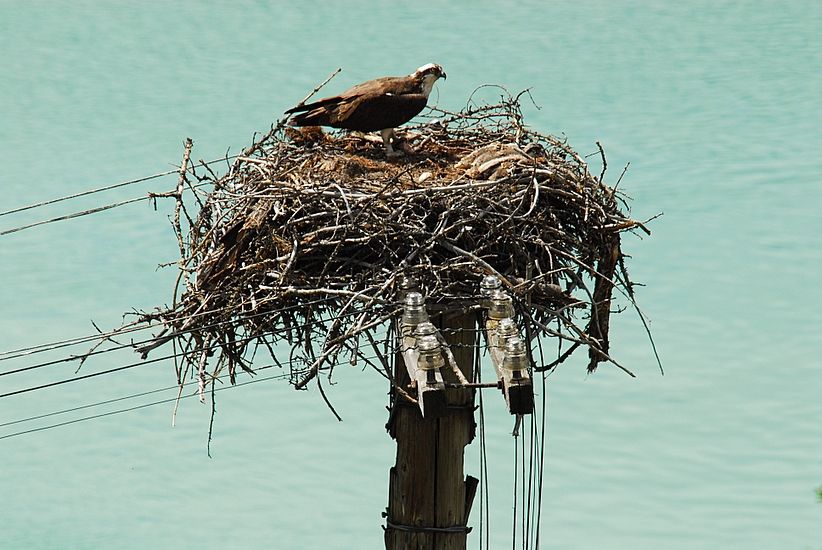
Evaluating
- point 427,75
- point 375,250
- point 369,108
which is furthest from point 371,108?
point 375,250

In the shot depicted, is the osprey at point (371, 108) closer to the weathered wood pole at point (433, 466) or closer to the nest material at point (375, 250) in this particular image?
the nest material at point (375, 250)

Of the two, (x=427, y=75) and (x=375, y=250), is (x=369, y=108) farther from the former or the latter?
(x=375, y=250)

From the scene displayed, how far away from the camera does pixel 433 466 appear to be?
498 cm

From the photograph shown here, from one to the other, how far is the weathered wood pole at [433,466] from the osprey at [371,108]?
1.14m

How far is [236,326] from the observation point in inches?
189

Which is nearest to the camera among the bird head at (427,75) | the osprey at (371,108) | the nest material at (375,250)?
the nest material at (375,250)

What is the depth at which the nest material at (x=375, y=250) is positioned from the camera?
4555 millimetres

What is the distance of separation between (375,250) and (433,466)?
3.15 feet

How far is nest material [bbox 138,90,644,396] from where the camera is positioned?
14.9ft

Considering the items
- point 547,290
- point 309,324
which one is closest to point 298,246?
point 309,324

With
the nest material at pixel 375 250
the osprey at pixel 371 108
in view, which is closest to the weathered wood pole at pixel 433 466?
the nest material at pixel 375 250

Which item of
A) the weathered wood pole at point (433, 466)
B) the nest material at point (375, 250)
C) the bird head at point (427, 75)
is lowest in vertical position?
the weathered wood pole at point (433, 466)

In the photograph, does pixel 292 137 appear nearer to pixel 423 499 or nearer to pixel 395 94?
pixel 395 94

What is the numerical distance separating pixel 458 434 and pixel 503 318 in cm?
110
